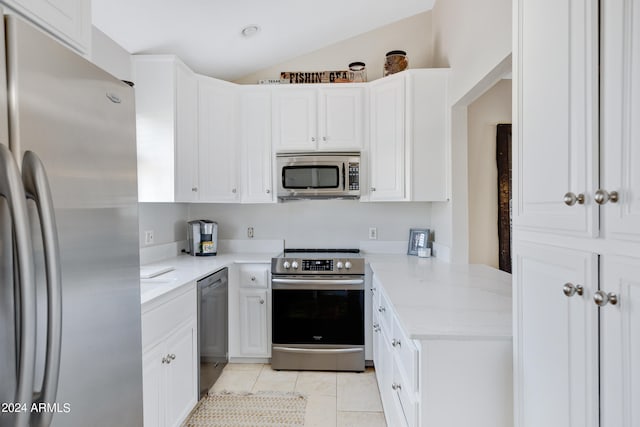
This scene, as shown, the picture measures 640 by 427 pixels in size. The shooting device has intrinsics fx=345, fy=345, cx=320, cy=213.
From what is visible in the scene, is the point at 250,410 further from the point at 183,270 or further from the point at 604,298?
the point at 604,298

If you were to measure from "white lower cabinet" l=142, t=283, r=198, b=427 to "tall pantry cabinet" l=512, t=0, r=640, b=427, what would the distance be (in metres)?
1.50

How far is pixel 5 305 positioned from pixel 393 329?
1468 millimetres

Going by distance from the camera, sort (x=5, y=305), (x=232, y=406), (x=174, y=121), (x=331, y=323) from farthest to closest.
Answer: (x=331, y=323) < (x=174, y=121) < (x=232, y=406) < (x=5, y=305)

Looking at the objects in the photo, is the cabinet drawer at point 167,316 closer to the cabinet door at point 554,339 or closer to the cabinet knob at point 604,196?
the cabinet door at point 554,339

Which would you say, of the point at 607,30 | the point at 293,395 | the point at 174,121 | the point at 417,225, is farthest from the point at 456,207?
the point at 174,121

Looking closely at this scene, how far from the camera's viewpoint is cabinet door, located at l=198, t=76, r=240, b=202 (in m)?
2.80

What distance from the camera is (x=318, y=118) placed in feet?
9.66

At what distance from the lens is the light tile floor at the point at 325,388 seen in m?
2.16

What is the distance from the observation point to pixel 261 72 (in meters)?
3.30

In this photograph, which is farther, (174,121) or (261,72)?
(261,72)

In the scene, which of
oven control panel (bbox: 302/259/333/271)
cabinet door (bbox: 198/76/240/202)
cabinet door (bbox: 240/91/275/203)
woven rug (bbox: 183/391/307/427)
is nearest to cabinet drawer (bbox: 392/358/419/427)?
woven rug (bbox: 183/391/307/427)

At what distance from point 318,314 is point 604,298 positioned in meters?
2.21

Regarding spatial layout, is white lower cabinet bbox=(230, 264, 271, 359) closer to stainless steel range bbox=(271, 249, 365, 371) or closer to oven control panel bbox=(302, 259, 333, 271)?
stainless steel range bbox=(271, 249, 365, 371)

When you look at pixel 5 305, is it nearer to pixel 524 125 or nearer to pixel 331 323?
pixel 524 125
